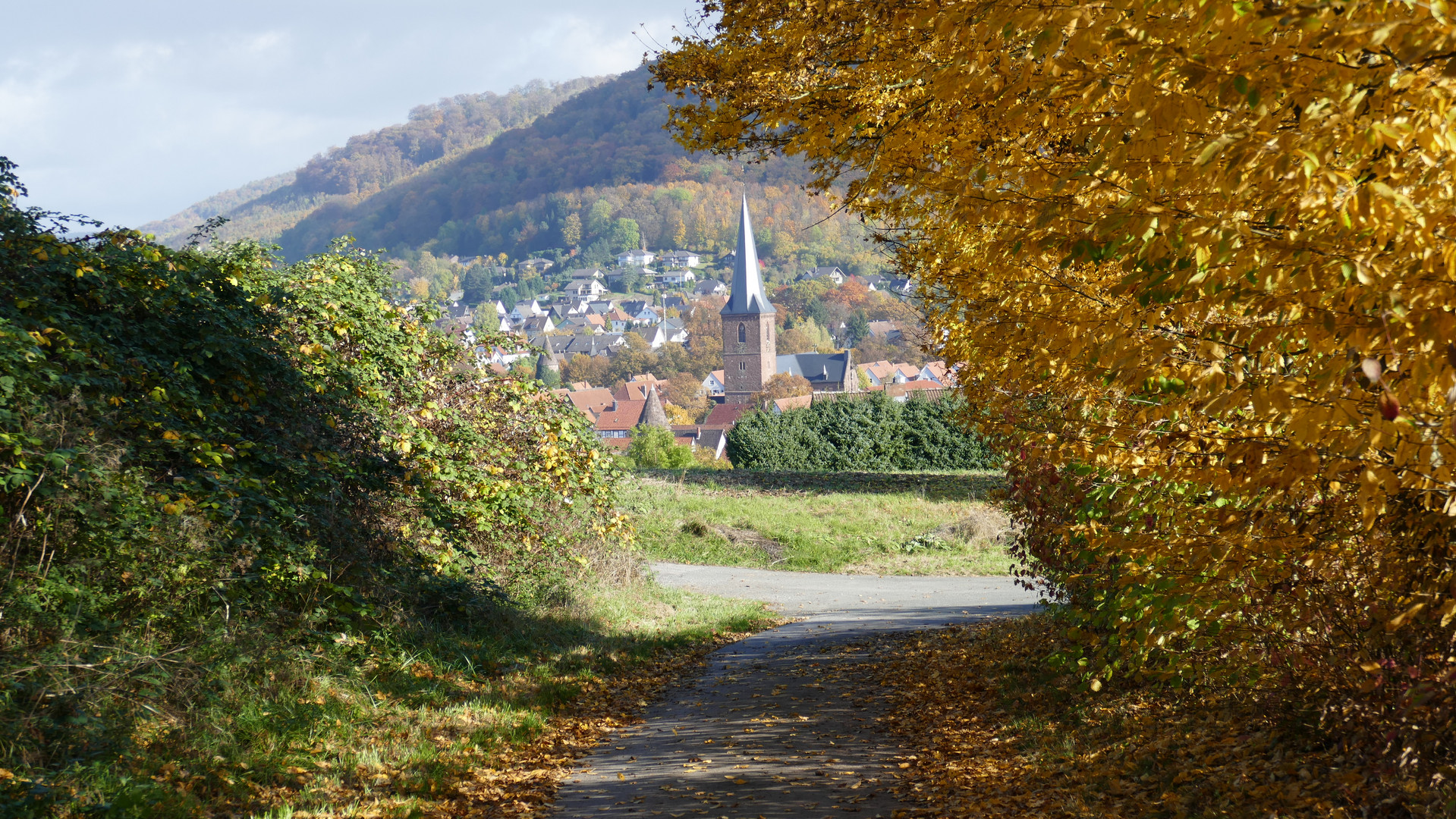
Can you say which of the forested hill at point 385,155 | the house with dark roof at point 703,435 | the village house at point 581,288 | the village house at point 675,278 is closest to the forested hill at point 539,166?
the forested hill at point 385,155

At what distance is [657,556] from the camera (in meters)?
19.8

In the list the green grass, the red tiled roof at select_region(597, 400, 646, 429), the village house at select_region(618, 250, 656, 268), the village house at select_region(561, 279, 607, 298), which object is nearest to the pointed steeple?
the red tiled roof at select_region(597, 400, 646, 429)

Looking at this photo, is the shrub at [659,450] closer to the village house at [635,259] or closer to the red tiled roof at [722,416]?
the red tiled roof at [722,416]

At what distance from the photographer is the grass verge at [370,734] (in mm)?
4441

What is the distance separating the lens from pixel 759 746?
20.5ft

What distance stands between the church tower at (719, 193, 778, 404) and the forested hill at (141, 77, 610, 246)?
40.8m

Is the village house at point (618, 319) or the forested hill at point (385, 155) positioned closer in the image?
the forested hill at point (385, 155)

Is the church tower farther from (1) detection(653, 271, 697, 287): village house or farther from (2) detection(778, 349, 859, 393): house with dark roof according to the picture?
(1) detection(653, 271, 697, 287): village house

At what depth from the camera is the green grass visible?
19000 millimetres

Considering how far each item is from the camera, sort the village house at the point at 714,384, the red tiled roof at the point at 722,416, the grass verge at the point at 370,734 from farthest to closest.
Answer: the village house at the point at 714,384
the red tiled roof at the point at 722,416
the grass verge at the point at 370,734

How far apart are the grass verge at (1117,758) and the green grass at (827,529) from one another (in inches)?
418

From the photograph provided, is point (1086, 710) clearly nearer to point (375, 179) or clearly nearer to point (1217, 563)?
point (1217, 563)

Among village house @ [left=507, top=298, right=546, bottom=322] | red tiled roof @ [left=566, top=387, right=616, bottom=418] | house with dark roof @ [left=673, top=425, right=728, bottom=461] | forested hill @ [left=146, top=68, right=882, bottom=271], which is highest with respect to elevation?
forested hill @ [left=146, top=68, right=882, bottom=271]

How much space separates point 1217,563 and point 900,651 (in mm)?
6402
